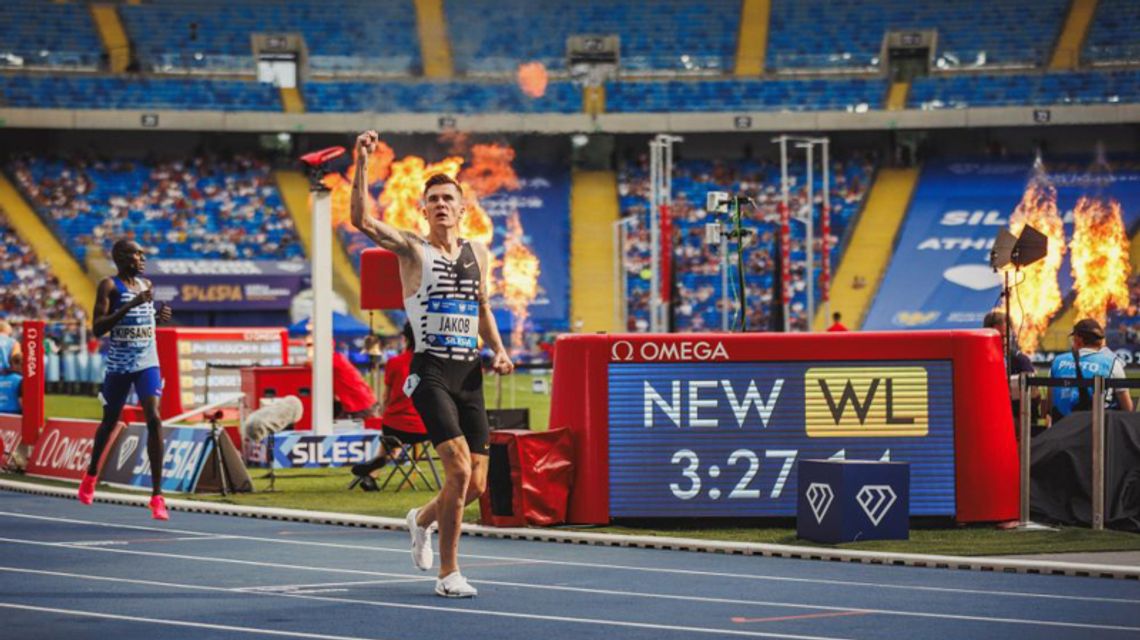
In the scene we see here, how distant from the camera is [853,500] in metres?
11.6

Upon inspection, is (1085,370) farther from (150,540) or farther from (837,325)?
(837,325)

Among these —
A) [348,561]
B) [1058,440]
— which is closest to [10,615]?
[348,561]

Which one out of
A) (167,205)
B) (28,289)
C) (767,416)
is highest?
(167,205)

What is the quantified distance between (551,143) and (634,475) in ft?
160

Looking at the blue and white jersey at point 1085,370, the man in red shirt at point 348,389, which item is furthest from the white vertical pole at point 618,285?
the blue and white jersey at point 1085,370

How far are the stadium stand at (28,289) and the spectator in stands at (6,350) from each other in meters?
30.4

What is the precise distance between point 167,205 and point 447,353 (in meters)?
50.5

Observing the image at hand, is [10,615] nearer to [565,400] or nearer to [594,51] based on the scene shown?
[565,400]

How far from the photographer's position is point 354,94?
59.8 meters

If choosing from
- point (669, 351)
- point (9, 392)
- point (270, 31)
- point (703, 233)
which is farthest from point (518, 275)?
point (669, 351)

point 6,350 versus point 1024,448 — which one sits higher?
point 6,350

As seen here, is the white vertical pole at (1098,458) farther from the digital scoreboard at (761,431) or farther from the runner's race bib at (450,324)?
the runner's race bib at (450,324)

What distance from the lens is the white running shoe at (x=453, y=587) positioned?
8.77 m

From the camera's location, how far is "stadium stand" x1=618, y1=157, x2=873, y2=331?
5388 cm
